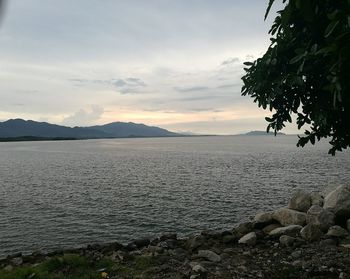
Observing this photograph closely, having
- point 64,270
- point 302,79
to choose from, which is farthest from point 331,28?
point 64,270

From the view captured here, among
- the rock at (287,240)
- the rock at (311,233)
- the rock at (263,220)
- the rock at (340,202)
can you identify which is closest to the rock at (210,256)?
the rock at (287,240)

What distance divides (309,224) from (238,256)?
4921 mm

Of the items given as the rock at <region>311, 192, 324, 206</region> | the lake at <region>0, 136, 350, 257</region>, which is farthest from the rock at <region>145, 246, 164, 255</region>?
the rock at <region>311, 192, 324, 206</region>

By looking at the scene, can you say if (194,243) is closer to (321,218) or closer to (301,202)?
(321,218)

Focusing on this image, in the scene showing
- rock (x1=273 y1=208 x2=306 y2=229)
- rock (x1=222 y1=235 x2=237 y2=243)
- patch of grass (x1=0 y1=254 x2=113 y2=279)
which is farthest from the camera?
rock (x1=273 y1=208 x2=306 y2=229)

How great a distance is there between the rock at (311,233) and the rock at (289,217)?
271cm

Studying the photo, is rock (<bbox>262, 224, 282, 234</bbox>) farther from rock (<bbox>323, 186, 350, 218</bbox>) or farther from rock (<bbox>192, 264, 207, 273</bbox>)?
rock (<bbox>192, 264, 207, 273</bbox>)

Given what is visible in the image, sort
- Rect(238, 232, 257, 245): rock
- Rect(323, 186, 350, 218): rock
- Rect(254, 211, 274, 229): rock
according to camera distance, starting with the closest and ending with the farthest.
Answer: Rect(238, 232, 257, 245): rock → Rect(323, 186, 350, 218): rock → Rect(254, 211, 274, 229): rock

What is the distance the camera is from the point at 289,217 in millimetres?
22156

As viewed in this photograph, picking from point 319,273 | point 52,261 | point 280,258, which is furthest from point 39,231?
point 319,273

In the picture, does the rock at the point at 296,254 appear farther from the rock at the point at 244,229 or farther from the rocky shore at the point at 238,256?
the rock at the point at 244,229

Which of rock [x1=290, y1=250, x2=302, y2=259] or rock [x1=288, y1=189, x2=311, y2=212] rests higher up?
rock [x1=288, y1=189, x2=311, y2=212]

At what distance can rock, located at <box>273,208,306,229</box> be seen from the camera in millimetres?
21712

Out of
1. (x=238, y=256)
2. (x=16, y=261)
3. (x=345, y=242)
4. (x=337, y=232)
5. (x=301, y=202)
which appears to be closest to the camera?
(x=238, y=256)
